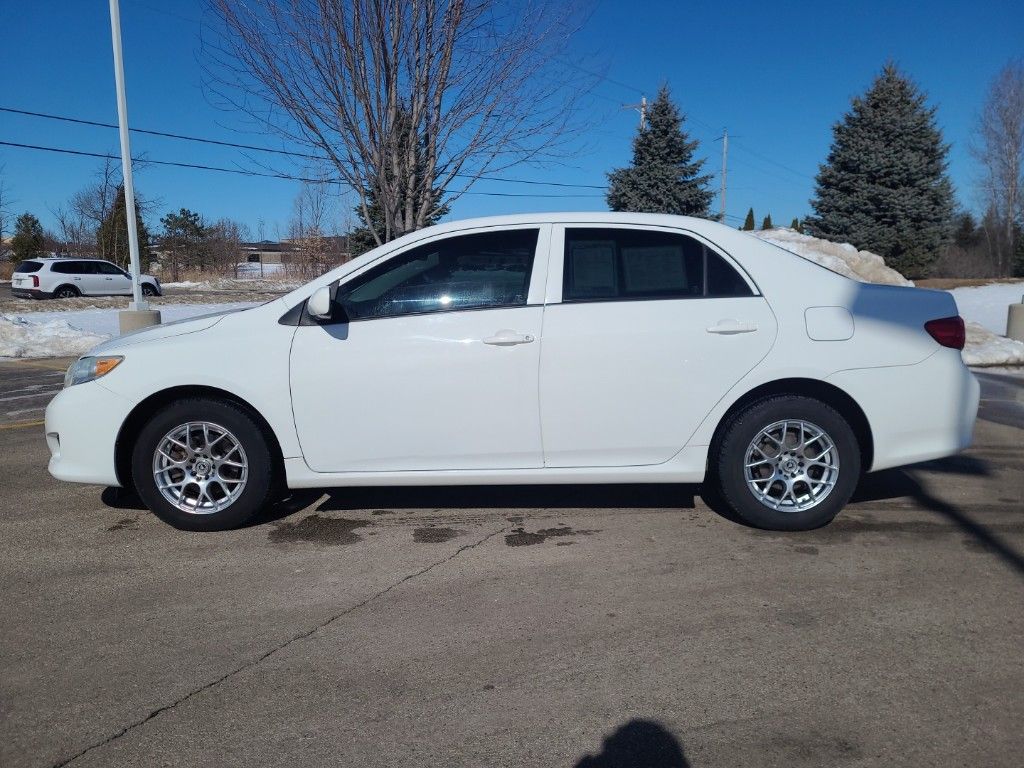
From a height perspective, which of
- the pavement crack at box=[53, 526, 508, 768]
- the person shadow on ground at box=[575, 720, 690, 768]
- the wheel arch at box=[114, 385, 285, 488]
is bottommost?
the person shadow on ground at box=[575, 720, 690, 768]

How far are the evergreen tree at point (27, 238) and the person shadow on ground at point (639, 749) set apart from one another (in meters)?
48.8

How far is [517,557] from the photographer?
3992mm

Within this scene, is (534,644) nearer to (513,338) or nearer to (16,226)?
(513,338)

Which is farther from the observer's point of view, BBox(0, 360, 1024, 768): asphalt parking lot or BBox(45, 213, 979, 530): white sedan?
BBox(45, 213, 979, 530): white sedan

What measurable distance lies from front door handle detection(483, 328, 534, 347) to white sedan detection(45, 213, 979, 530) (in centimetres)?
1

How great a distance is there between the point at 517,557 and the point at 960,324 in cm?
276

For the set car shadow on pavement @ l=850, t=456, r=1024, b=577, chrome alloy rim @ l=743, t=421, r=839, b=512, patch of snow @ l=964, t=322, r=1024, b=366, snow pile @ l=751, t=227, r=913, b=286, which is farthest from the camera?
snow pile @ l=751, t=227, r=913, b=286

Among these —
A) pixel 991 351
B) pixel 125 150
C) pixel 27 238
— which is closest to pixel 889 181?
pixel 991 351

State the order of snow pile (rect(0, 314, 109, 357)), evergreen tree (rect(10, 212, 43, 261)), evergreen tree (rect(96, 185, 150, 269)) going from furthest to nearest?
evergreen tree (rect(10, 212, 43, 261)) → evergreen tree (rect(96, 185, 150, 269)) → snow pile (rect(0, 314, 109, 357))

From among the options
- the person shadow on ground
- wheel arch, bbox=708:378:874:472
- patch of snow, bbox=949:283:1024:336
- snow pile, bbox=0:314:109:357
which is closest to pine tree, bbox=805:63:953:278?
patch of snow, bbox=949:283:1024:336

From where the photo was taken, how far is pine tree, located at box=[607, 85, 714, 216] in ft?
82.7

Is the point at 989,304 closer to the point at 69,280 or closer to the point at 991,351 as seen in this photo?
the point at 991,351

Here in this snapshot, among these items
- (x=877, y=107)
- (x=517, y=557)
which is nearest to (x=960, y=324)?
(x=517, y=557)

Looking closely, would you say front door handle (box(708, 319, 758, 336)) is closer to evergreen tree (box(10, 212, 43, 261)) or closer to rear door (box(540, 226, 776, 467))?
rear door (box(540, 226, 776, 467))
